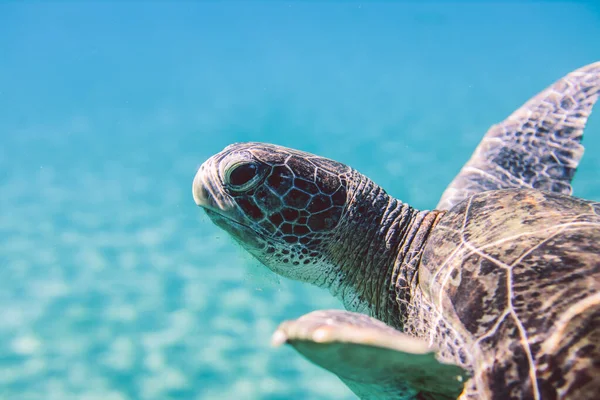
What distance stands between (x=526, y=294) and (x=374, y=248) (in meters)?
0.93

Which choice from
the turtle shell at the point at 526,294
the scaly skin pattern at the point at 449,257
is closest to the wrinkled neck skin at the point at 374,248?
the scaly skin pattern at the point at 449,257

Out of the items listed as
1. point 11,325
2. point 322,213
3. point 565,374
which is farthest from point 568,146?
point 11,325

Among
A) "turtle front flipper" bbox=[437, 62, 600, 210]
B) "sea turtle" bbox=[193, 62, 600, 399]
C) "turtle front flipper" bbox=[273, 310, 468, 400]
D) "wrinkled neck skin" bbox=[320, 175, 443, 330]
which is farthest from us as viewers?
"turtle front flipper" bbox=[437, 62, 600, 210]

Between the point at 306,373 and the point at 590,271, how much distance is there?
3.38 meters

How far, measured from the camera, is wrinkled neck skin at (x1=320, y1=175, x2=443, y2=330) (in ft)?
6.97

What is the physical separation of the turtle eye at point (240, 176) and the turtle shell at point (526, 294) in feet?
2.99

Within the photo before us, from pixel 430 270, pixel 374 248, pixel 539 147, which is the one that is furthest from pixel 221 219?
pixel 539 147

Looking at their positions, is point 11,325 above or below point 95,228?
below

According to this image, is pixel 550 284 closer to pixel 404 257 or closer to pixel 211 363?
pixel 404 257

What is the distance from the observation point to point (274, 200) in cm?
205

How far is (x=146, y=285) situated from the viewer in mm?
5457

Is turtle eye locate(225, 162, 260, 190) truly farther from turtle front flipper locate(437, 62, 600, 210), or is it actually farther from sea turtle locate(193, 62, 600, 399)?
turtle front flipper locate(437, 62, 600, 210)

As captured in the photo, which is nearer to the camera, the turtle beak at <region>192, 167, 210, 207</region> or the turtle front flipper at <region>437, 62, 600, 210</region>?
the turtle beak at <region>192, 167, 210, 207</region>

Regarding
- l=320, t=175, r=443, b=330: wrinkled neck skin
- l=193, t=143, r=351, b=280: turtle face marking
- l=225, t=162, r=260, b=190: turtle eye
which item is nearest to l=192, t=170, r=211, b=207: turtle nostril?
l=193, t=143, r=351, b=280: turtle face marking
